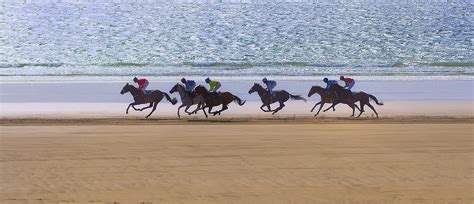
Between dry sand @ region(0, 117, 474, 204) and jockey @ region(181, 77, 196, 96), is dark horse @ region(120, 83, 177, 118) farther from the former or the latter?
dry sand @ region(0, 117, 474, 204)

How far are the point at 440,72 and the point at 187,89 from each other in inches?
591

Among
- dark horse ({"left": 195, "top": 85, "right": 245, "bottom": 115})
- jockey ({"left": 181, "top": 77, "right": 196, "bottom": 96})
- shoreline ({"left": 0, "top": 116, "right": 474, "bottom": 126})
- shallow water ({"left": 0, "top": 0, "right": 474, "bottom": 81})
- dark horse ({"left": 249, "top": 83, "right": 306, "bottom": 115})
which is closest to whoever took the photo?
shoreline ({"left": 0, "top": 116, "right": 474, "bottom": 126})

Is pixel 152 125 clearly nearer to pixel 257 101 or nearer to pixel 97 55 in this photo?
pixel 257 101

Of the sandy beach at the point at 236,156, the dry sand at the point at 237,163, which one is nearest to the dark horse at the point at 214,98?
the sandy beach at the point at 236,156

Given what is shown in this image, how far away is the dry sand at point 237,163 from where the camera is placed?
7.90 meters

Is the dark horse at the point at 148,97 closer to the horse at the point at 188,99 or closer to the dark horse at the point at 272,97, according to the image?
the horse at the point at 188,99

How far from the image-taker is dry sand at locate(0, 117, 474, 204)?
7902 mm

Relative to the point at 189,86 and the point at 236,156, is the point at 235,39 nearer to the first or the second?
the point at 189,86

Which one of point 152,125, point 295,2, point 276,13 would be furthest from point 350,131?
point 295,2

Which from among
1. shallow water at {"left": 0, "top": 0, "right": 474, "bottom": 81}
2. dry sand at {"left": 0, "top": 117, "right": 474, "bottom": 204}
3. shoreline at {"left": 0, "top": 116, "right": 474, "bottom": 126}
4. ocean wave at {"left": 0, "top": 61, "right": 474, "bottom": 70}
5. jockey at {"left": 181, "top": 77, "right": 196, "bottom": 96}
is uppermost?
shallow water at {"left": 0, "top": 0, "right": 474, "bottom": 81}

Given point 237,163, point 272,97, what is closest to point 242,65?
point 272,97

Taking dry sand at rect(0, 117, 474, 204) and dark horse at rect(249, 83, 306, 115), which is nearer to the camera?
dry sand at rect(0, 117, 474, 204)

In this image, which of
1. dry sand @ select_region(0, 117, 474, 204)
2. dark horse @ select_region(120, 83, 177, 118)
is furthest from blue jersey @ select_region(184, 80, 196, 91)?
dry sand @ select_region(0, 117, 474, 204)

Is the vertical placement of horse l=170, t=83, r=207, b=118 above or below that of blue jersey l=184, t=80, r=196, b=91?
below
